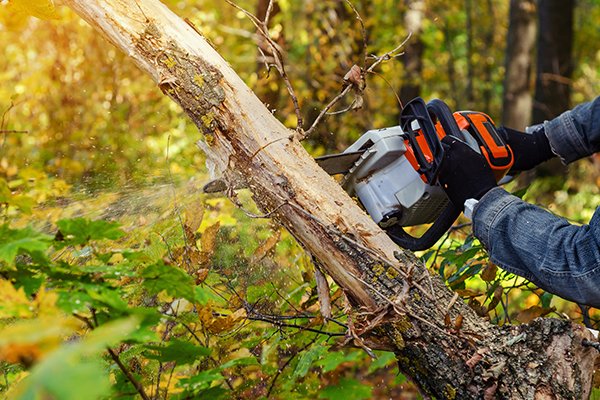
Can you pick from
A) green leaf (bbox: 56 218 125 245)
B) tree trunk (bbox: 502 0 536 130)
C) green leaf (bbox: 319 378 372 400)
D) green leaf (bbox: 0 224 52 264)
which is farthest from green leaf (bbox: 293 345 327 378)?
tree trunk (bbox: 502 0 536 130)

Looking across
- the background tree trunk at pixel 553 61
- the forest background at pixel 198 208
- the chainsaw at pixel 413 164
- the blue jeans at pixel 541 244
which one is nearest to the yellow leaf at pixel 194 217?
the forest background at pixel 198 208

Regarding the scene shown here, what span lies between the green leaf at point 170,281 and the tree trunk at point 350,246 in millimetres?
557

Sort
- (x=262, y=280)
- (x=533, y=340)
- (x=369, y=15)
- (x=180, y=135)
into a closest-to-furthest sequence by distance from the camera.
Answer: (x=533, y=340) < (x=262, y=280) < (x=180, y=135) < (x=369, y=15)

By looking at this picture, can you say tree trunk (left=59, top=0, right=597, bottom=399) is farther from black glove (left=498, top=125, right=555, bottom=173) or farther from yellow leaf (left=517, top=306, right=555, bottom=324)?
black glove (left=498, top=125, right=555, bottom=173)

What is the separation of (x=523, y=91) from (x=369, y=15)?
2.50 metres

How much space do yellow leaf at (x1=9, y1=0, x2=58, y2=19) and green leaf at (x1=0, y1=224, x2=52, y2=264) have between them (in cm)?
120

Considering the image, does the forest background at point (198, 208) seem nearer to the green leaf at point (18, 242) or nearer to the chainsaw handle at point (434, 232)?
the green leaf at point (18, 242)

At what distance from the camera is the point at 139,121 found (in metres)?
7.98

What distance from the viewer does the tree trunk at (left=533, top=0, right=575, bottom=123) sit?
977 centimetres

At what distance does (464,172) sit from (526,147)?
60 cm

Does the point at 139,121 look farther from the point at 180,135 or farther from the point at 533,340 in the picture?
the point at 533,340

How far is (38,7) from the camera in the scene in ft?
8.14

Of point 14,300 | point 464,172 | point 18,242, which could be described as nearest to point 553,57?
point 464,172

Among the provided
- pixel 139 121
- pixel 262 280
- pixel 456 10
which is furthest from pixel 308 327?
pixel 456 10
